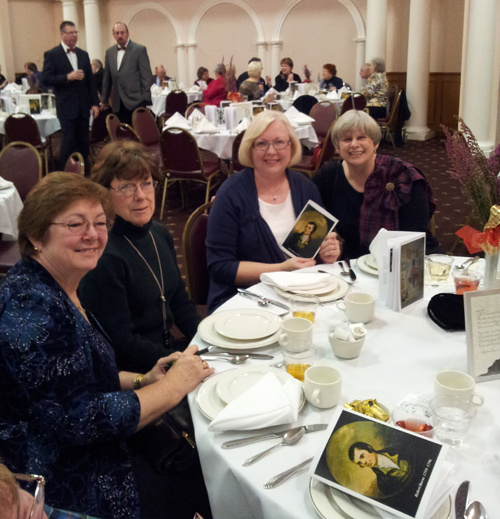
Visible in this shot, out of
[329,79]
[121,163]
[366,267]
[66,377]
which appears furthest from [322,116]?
[66,377]

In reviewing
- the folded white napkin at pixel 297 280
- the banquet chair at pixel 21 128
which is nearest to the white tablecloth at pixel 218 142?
the banquet chair at pixel 21 128

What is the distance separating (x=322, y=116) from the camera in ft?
23.4

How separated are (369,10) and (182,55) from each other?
5854 mm

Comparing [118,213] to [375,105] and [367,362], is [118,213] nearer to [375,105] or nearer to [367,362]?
[367,362]

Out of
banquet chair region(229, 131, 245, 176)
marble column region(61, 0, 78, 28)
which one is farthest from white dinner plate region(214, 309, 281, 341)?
marble column region(61, 0, 78, 28)

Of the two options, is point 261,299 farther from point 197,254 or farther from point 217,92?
point 217,92

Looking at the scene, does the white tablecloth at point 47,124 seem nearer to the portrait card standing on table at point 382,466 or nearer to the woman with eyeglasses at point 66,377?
the woman with eyeglasses at point 66,377

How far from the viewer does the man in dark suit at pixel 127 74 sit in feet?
24.9

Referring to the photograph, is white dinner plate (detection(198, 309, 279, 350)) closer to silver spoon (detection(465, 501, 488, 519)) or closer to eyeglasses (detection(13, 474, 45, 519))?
silver spoon (detection(465, 501, 488, 519))

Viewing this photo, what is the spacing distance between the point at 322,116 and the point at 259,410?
640 centimetres

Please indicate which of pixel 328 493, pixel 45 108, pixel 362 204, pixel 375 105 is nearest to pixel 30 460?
pixel 328 493

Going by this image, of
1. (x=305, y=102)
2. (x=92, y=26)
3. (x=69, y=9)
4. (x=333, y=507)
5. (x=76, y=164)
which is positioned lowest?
(x=333, y=507)

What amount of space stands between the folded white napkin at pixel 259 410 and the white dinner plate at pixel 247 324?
347mm

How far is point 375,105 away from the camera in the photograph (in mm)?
9445
